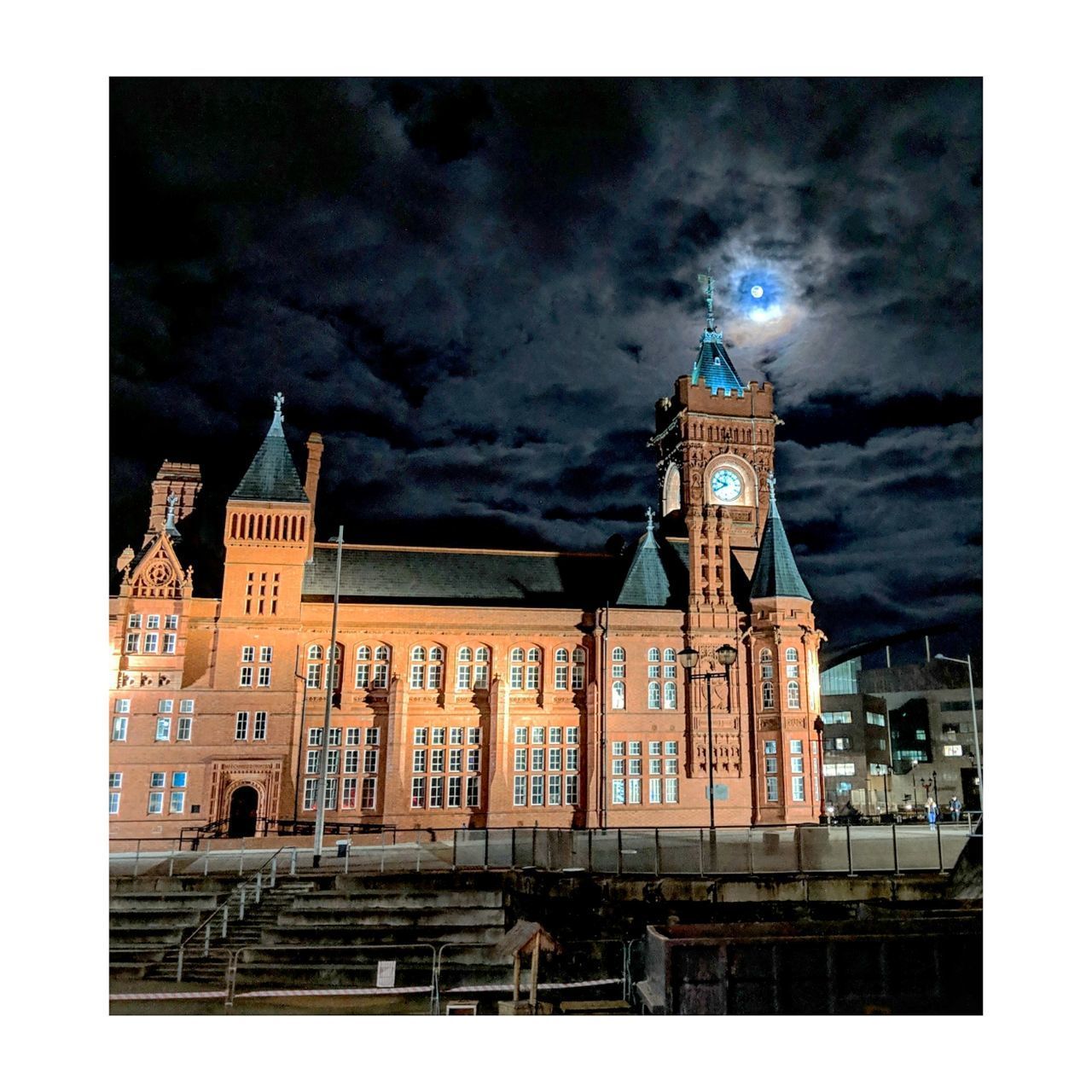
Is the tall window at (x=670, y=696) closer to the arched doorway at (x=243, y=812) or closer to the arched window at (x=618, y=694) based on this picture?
the arched window at (x=618, y=694)

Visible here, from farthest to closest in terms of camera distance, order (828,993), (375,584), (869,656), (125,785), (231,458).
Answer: (869,656), (375,584), (231,458), (125,785), (828,993)

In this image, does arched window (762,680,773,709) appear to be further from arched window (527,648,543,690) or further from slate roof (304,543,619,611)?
arched window (527,648,543,690)

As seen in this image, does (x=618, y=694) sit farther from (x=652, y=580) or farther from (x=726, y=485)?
(x=726, y=485)

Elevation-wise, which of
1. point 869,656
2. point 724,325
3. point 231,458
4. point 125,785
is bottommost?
point 125,785

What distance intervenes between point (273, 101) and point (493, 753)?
61.6ft

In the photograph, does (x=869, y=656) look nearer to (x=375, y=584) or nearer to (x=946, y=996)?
(x=375, y=584)

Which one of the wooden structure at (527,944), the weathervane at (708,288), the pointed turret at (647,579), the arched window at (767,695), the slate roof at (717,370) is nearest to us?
the wooden structure at (527,944)

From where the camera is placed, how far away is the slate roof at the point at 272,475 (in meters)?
27.6

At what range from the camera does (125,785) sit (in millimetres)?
24859

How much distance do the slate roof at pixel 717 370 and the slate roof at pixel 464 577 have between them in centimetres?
919

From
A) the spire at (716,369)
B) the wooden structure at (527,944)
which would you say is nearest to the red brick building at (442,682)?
the spire at (716,369)

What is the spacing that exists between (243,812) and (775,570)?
18.8 metres

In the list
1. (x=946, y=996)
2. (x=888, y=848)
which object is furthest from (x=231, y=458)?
(x=946, y=996)

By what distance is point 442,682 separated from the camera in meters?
28.4
